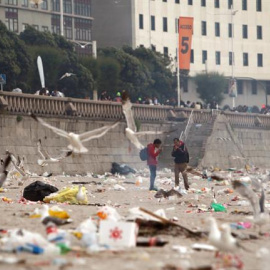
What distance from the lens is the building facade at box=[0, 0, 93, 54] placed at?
103 m

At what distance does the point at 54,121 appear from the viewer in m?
59.7

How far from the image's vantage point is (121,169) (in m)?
60.6

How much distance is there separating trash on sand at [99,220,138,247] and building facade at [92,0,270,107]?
9031 centimetres

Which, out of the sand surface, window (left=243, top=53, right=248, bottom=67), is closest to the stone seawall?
the sand surface

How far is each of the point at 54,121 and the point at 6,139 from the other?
4.44 m

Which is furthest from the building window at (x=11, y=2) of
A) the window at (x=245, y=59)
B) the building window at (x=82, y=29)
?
the window at (x=245, y=59)

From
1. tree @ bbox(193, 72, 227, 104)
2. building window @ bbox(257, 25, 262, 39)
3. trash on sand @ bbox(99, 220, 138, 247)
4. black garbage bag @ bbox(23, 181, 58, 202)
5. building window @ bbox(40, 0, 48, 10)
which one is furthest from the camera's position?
building window @ bbox(257, 25, 262, 39)

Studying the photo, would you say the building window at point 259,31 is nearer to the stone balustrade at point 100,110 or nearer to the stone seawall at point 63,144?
the stone balustrade at point 100,110

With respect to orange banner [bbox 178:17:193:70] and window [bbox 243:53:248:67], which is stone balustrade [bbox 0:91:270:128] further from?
window [bbox 243:53:248:67]

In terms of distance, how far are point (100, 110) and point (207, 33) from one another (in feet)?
178

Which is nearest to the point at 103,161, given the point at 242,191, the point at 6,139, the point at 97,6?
the point at 6,139

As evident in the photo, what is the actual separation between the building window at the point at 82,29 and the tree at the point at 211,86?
1008 cm

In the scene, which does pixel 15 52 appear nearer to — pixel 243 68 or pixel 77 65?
pixel 77 65

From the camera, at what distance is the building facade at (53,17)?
103 metres
